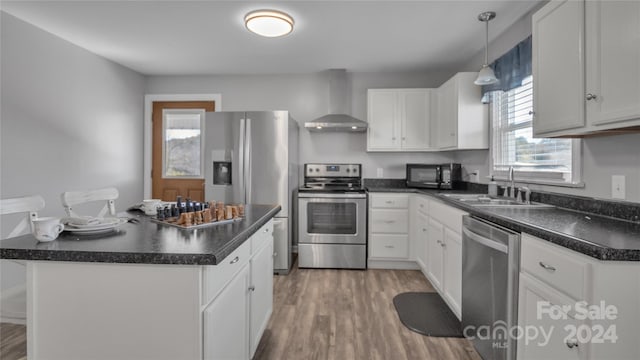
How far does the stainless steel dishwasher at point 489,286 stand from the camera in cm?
156

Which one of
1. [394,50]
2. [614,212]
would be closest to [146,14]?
[394,50]

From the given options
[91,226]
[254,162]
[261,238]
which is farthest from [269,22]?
[91,226]

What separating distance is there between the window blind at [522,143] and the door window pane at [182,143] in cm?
358

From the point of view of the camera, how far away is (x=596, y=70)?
1.42 m

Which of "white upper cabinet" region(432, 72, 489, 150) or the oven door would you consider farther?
the oven door

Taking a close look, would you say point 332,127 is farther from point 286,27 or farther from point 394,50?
point 286,27

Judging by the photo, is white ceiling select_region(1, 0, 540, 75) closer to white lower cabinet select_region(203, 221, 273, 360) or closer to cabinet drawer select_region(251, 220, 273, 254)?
cabinet drawer select_region(251, 220, 273, 254)

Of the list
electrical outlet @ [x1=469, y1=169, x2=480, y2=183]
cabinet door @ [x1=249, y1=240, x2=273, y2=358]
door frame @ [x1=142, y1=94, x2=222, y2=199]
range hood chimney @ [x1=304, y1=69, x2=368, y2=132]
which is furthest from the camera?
door frame @ [x1=142, y1=94, x2=222, y2=199]

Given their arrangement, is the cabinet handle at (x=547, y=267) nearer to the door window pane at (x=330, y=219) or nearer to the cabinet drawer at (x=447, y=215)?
the cabinet drawer at (x=447, y=215)

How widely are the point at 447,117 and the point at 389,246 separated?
61.4 inches

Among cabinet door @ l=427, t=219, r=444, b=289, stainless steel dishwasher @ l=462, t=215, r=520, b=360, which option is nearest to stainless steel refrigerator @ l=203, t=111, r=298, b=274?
cabinet door @ l=427, t=219, r=444, b=289

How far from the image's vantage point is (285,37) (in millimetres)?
3023

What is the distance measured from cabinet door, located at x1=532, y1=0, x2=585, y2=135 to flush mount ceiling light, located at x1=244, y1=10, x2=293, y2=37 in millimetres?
1713

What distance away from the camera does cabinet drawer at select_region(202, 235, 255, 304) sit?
108 centimetres
